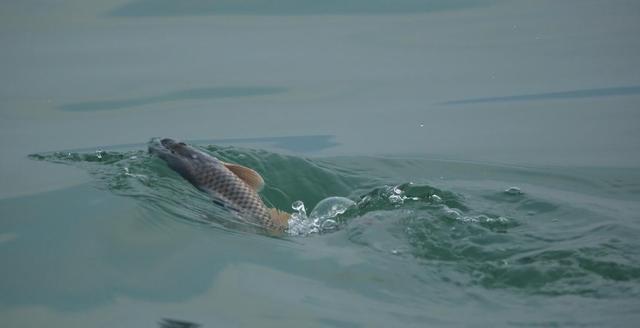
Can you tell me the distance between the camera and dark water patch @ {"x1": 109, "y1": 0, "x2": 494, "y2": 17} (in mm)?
11594

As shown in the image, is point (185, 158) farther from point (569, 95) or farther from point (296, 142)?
point (569, 95)

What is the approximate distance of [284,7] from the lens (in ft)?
38.9

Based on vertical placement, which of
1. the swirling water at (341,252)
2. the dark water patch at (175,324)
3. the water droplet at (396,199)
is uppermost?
the water droplet at (396,199)

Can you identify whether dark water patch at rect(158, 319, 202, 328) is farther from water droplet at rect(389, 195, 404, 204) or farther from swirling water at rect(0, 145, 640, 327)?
water droplet at rect(389, 195, 404, 204)

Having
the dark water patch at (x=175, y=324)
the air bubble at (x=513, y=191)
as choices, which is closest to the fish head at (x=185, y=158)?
the air bubble at (x=513, y=191)

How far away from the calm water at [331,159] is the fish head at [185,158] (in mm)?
109

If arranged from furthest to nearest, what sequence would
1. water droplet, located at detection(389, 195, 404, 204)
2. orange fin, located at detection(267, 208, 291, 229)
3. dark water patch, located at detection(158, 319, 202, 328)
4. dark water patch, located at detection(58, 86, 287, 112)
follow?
dark water patch, located at detection(58, 86, 287, 112) < water droplet, located at detection(389, 195, 404, 204) < orange fin, located at detection(267, 208, 291, 229) < dark water patch, located at detection(158, 319, 202, 328)

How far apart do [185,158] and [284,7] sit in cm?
485

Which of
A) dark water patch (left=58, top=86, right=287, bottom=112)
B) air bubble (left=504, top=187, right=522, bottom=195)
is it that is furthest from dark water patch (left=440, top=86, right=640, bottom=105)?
air bubble (left=504, top=187, right=522, bottom=195)

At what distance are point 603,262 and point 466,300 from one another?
924mm

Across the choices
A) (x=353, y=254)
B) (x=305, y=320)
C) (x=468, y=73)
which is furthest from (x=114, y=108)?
(x=305, y=320)

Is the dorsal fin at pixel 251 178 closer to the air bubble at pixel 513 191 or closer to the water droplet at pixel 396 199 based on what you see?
the water droplet at pixel 396 199

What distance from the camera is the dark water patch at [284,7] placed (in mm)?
11594

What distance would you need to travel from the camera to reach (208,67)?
34.3ft
